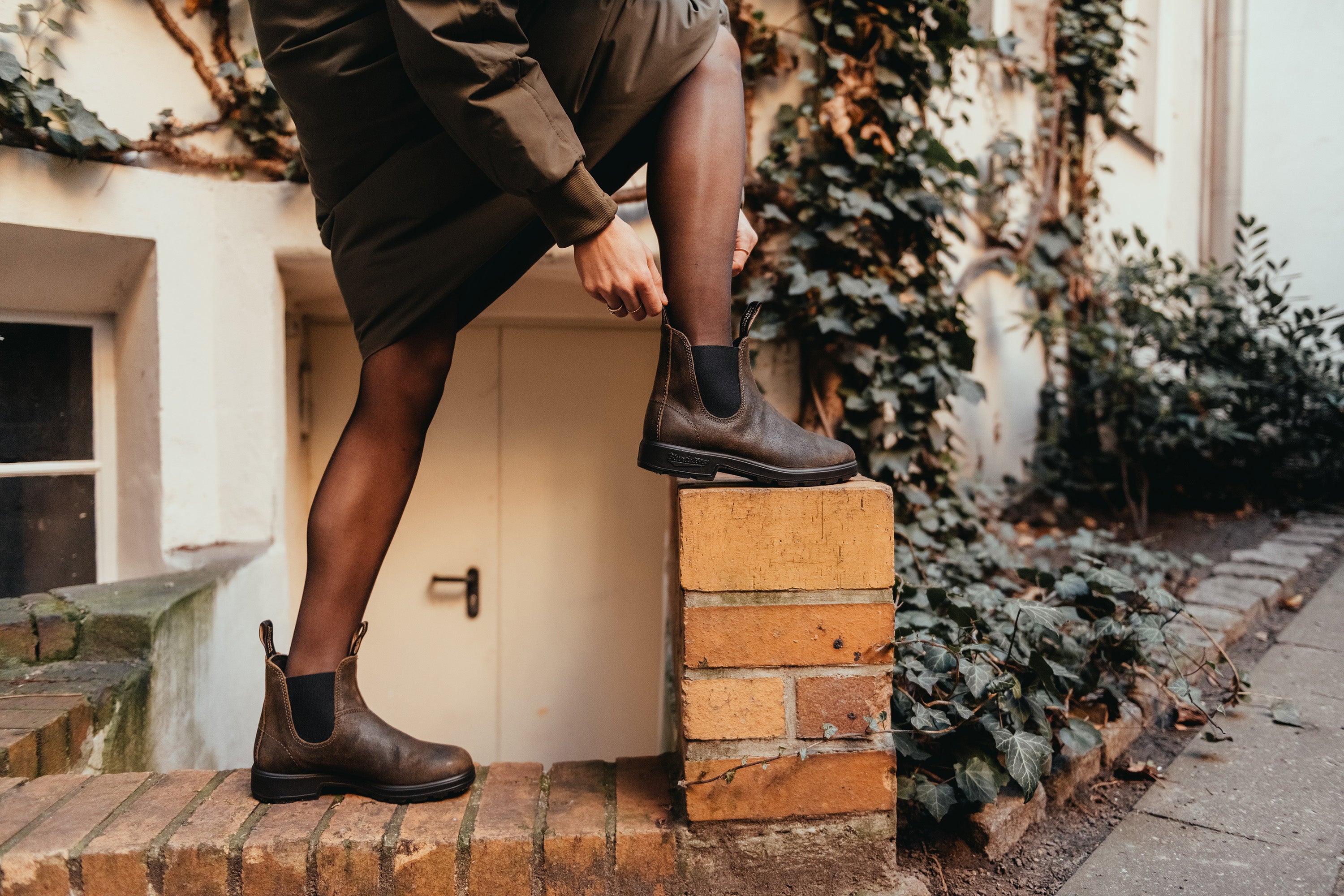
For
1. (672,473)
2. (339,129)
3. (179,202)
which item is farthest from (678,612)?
(179,202)

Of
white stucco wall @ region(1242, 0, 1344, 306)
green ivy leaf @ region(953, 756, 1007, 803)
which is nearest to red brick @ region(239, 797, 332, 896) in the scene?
green ivy leaf @ region(953, 756, 1007, 803)

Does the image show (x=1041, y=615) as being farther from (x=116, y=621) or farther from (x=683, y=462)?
(x=116, y=621)

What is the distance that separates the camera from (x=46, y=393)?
189 centimetres

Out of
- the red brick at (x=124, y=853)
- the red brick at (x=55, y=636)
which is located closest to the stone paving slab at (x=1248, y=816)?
the red brick at (x=124, y=853)

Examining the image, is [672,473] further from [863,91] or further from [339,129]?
[863,91]

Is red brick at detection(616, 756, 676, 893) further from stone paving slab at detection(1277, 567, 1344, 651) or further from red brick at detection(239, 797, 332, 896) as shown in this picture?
stone paving slab at detection(1277, 567, 1344, 651)

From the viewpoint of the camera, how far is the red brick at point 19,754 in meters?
1.17

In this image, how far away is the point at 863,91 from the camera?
2164 millimetres

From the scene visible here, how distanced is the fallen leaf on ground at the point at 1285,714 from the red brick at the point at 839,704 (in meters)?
1.09

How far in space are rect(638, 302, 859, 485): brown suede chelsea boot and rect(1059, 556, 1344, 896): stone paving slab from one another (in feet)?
2.30

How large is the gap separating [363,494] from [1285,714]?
70.5 inches

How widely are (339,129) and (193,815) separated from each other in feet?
3.03

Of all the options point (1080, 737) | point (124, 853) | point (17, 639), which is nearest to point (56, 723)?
point (17, 639)

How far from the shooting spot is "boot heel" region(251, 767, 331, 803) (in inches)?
42.2
